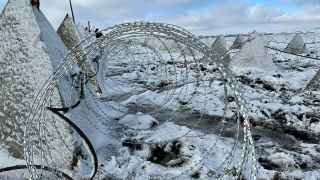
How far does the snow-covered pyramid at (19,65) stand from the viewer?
6.23 m

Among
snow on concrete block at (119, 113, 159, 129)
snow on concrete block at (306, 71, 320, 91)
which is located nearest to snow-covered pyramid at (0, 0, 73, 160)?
snow on concrete block at (119, 113, 159, 129)

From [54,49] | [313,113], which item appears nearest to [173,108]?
[313,113]

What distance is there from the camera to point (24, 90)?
246 inches

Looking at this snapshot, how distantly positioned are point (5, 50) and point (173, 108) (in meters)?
5.06

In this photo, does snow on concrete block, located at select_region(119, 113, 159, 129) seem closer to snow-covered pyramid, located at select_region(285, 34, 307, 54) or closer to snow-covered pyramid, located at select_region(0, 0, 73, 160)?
snow-covered pyramid, located at select_region(0, 0, 73, 160)

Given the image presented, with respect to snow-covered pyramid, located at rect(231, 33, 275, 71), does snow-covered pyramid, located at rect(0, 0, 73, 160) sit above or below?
above

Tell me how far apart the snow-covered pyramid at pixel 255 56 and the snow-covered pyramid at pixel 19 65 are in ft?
40.6

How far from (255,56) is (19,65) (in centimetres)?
1316

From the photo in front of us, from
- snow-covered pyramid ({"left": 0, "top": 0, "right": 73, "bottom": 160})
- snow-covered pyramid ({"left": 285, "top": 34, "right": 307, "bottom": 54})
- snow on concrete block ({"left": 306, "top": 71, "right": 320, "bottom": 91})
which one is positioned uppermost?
snow-covered pyramid ({"left": 0, "top": 0, "right": 73, "bottom": 160})

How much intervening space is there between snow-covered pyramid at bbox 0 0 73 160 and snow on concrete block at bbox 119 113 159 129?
261 centimetres

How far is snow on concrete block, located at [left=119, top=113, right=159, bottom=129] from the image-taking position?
8.66 meters

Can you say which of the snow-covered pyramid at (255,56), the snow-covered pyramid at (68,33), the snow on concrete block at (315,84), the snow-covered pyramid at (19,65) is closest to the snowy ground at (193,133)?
the snow-covered pyramid at (19,65)

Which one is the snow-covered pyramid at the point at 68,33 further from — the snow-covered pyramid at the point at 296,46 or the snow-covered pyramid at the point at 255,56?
the snow-covered pyramid at the point at 296,46

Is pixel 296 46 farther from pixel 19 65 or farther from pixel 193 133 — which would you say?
pixel 19 65
